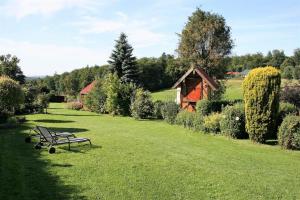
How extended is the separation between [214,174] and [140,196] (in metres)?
2.80

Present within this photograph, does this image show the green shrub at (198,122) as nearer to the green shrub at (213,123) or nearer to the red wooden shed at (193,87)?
the green shrub at (213,123)

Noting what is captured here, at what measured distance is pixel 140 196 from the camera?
766cm

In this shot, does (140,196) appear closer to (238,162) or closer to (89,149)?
(238,162)

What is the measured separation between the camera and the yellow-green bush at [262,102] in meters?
14.8

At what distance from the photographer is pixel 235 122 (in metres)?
16.4

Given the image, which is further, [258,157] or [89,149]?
[89,149]

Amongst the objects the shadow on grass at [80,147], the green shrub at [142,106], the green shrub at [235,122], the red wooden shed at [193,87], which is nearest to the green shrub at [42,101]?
the green shrub at [142,106]

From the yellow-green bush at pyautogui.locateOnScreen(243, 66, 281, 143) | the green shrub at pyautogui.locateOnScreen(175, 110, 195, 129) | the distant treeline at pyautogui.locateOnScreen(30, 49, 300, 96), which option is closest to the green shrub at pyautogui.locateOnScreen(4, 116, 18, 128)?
the green shrub at pyautogui.locateOnScreen(175, 110, 195, 129)

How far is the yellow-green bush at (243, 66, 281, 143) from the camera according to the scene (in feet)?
48.6

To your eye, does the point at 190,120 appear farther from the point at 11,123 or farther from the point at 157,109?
the point at 11,123

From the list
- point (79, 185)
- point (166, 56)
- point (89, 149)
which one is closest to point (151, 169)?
point (79, 185)

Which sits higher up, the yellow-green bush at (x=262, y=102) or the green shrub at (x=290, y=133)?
the yellow-green bush at (x=262, y=102)

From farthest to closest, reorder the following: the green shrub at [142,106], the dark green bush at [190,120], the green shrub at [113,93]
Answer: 1. the green shrub at [113,93]
2. the green shrub at [142,106]
3. the dark green bush at [190,120]

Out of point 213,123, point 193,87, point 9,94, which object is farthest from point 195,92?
point 9,94
